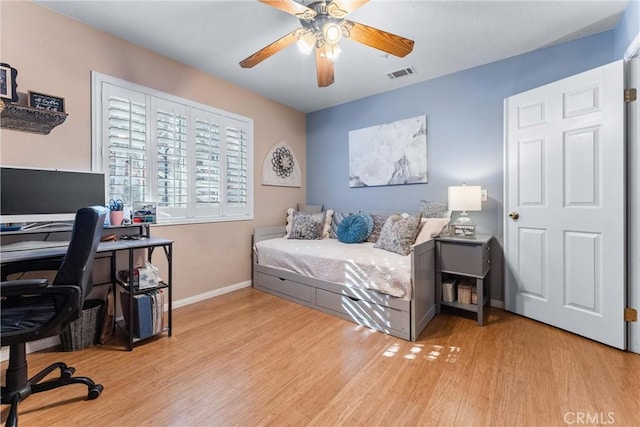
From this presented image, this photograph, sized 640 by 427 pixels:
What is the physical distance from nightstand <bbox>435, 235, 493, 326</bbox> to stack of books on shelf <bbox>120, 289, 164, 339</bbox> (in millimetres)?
2461

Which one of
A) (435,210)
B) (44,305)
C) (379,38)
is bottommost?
(44,305)

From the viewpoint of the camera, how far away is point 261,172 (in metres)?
3.74

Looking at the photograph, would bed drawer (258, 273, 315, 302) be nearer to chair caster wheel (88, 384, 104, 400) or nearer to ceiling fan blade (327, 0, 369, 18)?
chair caster wheel (88, 384, 104, 400)

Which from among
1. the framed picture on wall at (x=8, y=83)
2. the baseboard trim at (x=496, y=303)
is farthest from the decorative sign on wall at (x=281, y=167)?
the baseboard trim at (x=496, y=303)

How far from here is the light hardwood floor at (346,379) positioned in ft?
4.60

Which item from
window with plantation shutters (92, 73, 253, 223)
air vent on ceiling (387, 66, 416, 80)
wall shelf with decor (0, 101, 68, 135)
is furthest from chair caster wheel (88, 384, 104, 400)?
air vent on ceiling (387, 66, 416, 80)

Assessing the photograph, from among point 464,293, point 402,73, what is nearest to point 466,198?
point 464,293

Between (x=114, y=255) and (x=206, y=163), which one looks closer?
(x=114, y=255)

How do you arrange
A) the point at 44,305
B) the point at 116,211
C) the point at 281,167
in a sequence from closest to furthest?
the point at 44,305 < the point at 116,211 < the point at 281,167

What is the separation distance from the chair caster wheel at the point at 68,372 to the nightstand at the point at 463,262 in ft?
9.23

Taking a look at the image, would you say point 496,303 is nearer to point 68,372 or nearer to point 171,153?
point 68,372

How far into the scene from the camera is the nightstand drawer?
2.36 metres

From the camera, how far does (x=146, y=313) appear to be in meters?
2.11

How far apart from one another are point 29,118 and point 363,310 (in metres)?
2.97
